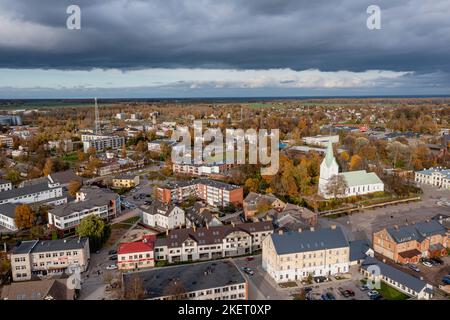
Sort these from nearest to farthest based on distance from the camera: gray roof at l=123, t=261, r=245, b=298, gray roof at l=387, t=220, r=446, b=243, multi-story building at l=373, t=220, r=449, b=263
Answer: gray roof at l=123, t=261, r=245, b=298
multi-story building at l=373, t=220, r=449, b=263
gray roof at l=387, t=220, r=446, b=243

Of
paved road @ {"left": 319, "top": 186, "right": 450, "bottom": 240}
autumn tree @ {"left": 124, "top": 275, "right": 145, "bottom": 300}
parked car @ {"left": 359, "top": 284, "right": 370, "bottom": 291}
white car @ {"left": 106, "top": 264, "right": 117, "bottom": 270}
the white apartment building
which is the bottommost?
parked car @ {"left": 359, "top": 284, "right": 370, "bottom": 291}

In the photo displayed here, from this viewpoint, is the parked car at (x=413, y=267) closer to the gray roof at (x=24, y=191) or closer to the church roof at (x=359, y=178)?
the church roof at (x=359, y=178)

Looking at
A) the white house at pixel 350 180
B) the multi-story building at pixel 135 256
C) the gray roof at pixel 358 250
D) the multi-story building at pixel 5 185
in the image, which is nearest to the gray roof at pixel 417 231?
the gray roof at pixel 358 250

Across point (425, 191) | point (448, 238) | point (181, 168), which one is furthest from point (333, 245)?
point (181, 168)

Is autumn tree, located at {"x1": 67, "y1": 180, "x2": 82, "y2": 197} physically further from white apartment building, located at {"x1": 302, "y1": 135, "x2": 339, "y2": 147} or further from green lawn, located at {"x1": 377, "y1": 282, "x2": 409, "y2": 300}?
white apartment building, located at {"x1": 302, "y1": 135, "x2": 339, "y2": 147}

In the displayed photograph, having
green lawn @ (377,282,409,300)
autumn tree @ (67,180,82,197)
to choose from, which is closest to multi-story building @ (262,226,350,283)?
green lawn @ (377,282,409,300)

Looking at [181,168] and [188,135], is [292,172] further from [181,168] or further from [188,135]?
[188,135]
